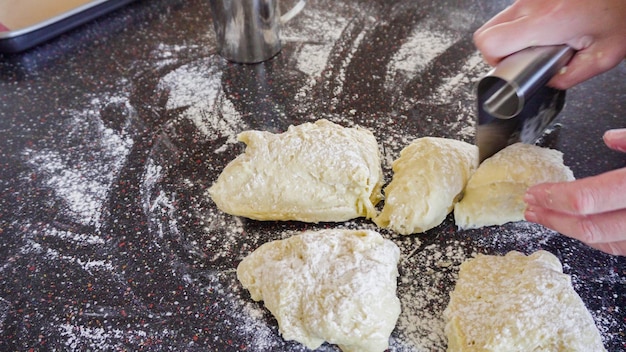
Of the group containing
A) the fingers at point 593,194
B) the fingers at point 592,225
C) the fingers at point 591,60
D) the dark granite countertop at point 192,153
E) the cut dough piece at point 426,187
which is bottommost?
the dark granite countertop at point 192,153

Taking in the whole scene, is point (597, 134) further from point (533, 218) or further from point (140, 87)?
point (140, 87)

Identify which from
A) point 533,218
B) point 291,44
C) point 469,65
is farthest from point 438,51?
point 533,218

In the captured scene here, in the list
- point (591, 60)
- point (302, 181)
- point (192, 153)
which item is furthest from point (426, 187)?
point (192, 153)

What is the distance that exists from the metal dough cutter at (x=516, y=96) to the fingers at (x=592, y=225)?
24 centimetres

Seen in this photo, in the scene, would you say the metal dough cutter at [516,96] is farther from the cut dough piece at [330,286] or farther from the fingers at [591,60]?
the cut dough piece at [330,286]

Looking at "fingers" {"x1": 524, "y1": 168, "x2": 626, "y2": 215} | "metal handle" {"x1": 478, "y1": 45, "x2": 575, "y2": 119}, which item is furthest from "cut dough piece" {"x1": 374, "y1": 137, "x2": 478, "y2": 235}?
"fingers" {"x1": 524, "y1": 168, "x2": 626, "y2": 215}

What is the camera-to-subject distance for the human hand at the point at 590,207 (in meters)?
0.87

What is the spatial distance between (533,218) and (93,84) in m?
1.34

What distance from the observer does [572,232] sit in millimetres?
951

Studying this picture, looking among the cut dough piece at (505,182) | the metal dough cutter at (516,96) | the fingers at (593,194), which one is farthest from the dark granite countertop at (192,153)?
the fingers at (593,194)

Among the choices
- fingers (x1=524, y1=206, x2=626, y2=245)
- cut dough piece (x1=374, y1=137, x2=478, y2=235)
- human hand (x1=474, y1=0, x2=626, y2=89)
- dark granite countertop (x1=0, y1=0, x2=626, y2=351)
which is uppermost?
human hand (x1=474, y1=0, x2=626, y2=89)

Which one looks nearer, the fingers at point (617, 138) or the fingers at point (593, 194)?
the fingers at point (593, 194)

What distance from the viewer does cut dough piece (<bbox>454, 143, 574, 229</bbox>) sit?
1.11 meters

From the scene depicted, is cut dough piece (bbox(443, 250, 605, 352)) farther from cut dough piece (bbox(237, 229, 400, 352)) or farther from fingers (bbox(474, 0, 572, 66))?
fingers (bbox(474, 0, 572, 66))
